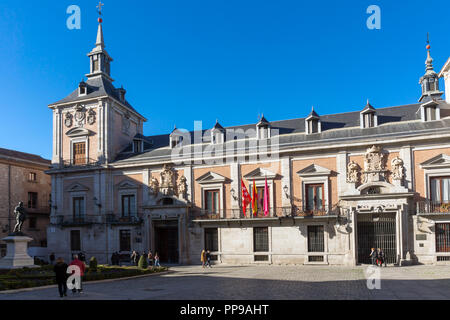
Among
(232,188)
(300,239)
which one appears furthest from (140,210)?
(300,239)

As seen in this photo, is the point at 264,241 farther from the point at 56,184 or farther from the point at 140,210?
the point at 56,184

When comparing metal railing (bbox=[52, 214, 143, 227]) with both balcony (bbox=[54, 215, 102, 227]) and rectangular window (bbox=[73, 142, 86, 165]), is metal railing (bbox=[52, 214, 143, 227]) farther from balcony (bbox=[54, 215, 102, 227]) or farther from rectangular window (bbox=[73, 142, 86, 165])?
rectangular window (bbox=[73, 142, 86, 165])

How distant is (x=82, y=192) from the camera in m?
35.9

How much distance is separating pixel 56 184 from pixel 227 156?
16923 mm

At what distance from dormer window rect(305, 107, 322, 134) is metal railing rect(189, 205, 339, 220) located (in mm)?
6023

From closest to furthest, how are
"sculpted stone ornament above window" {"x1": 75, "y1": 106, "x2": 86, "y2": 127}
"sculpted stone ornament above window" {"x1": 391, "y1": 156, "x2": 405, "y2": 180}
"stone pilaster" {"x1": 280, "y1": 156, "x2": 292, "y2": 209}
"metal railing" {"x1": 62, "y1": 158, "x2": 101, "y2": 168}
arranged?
"sculpted stone ornament above window" {"x1": 391, "y1": 156, "x2": 405, "y2": 180}, "stone pilaster" {"x1": 280, "y1": 156, "x2": 292, "y2": 209}, "metal railing" {"x1": 62, "y1": 158, "x2": 101, "y2": 168}, "sculpted stone ornament above window" {"x1": 75, "y1": 106, "x2": 86, "y2": 127}

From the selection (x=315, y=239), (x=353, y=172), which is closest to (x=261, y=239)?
(x=315, y=239)

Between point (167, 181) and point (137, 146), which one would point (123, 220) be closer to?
point (167, 181)

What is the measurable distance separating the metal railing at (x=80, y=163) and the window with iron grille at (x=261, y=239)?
1543 centimetres

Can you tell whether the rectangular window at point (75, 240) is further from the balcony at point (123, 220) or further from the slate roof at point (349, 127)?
the slate roof at point (349, 127)

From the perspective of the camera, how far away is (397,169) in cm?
2669

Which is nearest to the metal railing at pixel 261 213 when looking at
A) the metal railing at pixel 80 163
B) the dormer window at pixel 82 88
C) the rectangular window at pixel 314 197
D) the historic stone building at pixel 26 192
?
the rectangular window at pixel 314 197

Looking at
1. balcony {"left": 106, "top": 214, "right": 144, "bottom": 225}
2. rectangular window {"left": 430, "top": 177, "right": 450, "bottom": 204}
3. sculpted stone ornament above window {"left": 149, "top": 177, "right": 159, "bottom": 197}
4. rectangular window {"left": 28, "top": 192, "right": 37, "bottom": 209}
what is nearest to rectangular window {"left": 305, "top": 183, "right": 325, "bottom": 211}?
rectangular window {"left": 430, "top": 177, "right": 450, "bottom": 204}

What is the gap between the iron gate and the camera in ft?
86.0
